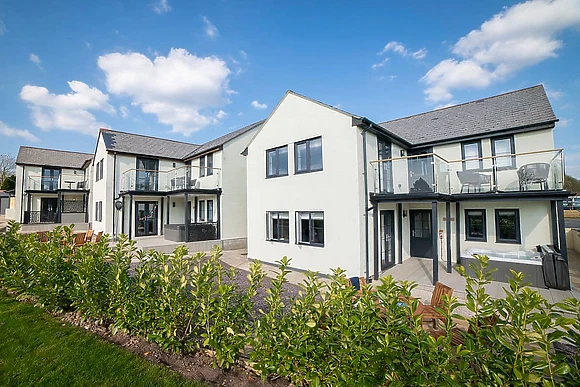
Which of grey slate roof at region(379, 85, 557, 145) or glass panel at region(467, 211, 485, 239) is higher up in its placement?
grey slate roof at region(379, 85, 557, 145)

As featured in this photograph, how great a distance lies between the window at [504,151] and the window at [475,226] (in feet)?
7.39

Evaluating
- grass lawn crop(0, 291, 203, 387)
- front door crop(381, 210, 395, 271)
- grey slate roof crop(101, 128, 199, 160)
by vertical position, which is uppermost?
grey slate roof crop(101, 128, 199, 160)

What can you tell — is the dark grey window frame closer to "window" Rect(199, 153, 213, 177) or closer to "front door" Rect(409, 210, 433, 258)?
"front door" Rect(409, 210, 433, 258)

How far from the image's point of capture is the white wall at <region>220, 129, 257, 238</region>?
1695 centimetres

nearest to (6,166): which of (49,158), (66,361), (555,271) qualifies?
(49,158)

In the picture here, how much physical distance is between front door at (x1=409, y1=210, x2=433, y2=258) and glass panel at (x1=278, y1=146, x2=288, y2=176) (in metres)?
6.66

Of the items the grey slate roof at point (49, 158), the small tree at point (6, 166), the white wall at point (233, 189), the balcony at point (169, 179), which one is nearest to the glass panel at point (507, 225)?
the white wall at point (233, 189)

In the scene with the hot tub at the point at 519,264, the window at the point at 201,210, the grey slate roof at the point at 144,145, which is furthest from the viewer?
the grey slate roof at the point at 144,145

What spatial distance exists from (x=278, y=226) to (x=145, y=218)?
510 inches

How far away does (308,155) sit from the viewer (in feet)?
35.8

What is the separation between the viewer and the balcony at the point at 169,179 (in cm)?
1814

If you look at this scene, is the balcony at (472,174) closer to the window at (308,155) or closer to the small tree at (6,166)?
the window at (308,155)

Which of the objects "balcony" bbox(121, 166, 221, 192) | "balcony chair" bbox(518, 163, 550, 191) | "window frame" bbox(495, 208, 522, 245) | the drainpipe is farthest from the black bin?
"balcony" bbox(121, 166, 221, 192)

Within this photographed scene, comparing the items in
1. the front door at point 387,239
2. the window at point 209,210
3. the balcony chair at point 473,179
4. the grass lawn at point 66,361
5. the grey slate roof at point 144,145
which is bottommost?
the grass lawn at point 66,361
